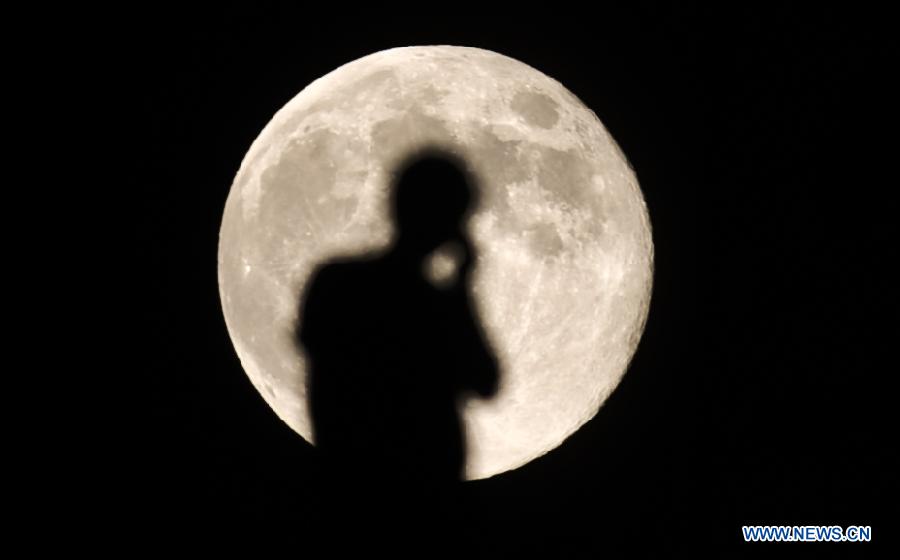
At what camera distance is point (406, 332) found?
8.07ft

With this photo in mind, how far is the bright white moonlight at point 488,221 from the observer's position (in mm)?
2496

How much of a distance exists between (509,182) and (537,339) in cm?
72

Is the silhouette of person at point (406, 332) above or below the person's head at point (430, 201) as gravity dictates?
below

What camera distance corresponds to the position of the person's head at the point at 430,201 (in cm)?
241

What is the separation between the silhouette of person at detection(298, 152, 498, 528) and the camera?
7.96ft

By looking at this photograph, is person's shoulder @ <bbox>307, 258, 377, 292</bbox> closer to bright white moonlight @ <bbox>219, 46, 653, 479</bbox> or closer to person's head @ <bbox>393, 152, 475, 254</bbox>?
bright white moonlight @ <bbox>219, 46, 653, 479</bbox>

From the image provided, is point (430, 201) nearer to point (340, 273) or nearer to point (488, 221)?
point (488, 221)

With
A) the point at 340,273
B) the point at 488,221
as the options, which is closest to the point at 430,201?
the point at 488,221

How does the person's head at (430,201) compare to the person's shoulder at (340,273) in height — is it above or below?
above

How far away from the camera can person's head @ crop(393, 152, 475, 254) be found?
2.41 m

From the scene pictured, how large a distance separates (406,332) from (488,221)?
60cm

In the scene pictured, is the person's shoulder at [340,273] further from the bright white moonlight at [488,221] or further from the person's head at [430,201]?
the person's head at [430,201]

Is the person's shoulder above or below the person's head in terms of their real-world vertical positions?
below

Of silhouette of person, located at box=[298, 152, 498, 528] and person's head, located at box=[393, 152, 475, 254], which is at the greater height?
person's head, located at box=[393, 152, 475, 254]
